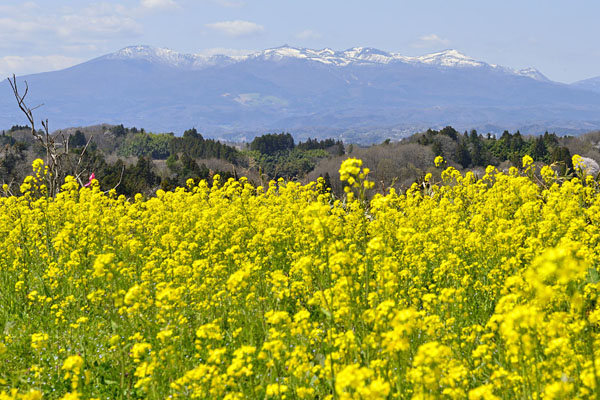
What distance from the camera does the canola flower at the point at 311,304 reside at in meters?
3.64

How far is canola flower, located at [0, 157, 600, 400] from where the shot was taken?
3.64 m

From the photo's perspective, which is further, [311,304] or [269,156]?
[269,156]

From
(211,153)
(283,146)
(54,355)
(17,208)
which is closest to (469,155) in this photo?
(211,153)

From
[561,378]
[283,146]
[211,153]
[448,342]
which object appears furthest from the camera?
[283,146]

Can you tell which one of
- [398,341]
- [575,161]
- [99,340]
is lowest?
[99,340]

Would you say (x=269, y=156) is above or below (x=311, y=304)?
above

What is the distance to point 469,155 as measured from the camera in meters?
51.8

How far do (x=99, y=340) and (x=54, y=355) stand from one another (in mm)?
558

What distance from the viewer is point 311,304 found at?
657 centimetres

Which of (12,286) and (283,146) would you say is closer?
(12,286)

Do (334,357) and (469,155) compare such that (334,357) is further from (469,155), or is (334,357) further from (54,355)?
(469,155)

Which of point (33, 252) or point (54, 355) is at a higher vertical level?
point (33, 252)

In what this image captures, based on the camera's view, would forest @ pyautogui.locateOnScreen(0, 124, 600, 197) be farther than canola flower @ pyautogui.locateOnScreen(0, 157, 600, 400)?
Yes

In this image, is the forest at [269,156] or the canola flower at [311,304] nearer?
the canola flower at [311,304]
